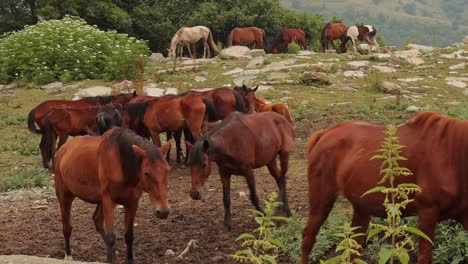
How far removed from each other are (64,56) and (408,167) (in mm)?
18935

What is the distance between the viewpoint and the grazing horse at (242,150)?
8039 mm

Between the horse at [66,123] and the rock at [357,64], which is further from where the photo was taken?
the rock at [357,64]

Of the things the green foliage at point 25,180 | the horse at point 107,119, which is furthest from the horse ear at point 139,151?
the green foliage at point 25,180

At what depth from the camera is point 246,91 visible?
13227 mm

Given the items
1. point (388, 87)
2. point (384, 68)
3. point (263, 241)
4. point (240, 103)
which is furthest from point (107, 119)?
point (384, 68)

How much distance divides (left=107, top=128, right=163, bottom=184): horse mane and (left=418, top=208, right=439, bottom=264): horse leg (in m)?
2.74

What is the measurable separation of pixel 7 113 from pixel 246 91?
28.1 feet

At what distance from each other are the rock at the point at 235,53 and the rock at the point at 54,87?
273 inches

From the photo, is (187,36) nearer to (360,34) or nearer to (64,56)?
(64,56)

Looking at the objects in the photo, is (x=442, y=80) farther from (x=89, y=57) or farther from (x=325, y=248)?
(x=325, y=248)

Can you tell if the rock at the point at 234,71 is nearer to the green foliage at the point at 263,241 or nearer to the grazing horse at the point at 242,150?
the grazing horse at the point at 242,150

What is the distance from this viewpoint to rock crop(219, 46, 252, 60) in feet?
84.0

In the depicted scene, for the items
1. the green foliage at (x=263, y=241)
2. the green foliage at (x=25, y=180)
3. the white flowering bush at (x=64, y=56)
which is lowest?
the white flowering bush at (x=64, y=56)

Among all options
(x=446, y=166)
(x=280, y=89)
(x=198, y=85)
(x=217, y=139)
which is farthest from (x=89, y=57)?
(x=446, y=166)
